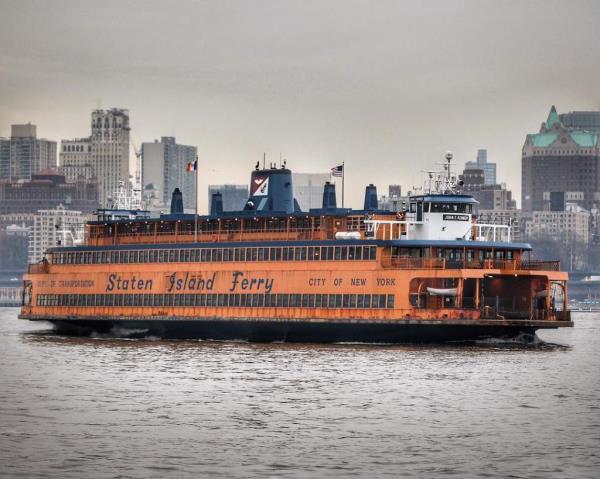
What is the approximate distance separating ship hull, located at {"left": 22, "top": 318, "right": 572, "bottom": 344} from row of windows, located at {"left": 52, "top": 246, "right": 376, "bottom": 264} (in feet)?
11.5

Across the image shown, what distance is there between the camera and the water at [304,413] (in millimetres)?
41156

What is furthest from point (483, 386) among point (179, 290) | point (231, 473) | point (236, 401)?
point (179, 290)

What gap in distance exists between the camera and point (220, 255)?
85812mm

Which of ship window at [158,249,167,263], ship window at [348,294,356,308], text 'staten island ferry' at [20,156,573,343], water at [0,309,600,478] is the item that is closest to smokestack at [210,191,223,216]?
text 'staten island ferry' at [20,156,573,343]

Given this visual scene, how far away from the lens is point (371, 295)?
253 ft

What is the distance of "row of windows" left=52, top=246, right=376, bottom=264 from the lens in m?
78.8

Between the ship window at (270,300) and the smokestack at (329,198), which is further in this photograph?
the smokestack at (329,198)

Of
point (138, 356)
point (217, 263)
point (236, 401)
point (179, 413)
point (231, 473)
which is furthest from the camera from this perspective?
point (217, 263)

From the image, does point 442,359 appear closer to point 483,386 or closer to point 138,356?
point 483,386

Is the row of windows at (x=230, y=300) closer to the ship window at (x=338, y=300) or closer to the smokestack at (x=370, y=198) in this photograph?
the ship window at (x=338, y=300)

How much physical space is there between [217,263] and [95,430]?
1563 inches

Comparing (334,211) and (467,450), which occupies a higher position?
(334,211)

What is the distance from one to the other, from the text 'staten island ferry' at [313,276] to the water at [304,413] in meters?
2.61

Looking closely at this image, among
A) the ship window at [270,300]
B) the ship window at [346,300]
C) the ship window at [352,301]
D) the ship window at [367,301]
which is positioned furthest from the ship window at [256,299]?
the ship window at [367,301]
